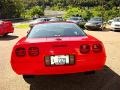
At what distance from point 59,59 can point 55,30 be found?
1291 mm

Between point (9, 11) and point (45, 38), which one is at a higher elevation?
point (45, 38)

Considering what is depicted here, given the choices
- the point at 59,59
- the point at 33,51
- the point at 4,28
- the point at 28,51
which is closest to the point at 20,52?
the point at 28,51

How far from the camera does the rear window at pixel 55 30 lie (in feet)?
23.2

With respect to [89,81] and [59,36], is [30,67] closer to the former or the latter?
[59,36]

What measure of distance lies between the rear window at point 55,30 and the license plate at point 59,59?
Result: 904 millimetres

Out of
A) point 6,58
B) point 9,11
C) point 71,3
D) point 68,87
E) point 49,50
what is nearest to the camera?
point 49,50

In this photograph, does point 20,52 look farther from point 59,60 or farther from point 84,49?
point 84,49

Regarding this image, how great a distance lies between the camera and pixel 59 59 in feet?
20.4

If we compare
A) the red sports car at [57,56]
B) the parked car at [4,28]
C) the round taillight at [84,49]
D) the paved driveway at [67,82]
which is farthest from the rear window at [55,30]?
the parked car at [4,28]

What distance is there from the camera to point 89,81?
7.07 meters

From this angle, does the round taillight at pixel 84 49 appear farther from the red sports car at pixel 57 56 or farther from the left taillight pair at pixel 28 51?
the left taillight pair at pixel 28 51

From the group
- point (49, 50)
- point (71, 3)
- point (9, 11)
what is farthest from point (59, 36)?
point (71, 3)

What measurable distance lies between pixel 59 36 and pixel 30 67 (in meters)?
1.10

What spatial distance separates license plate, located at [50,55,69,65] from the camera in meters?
6.19
